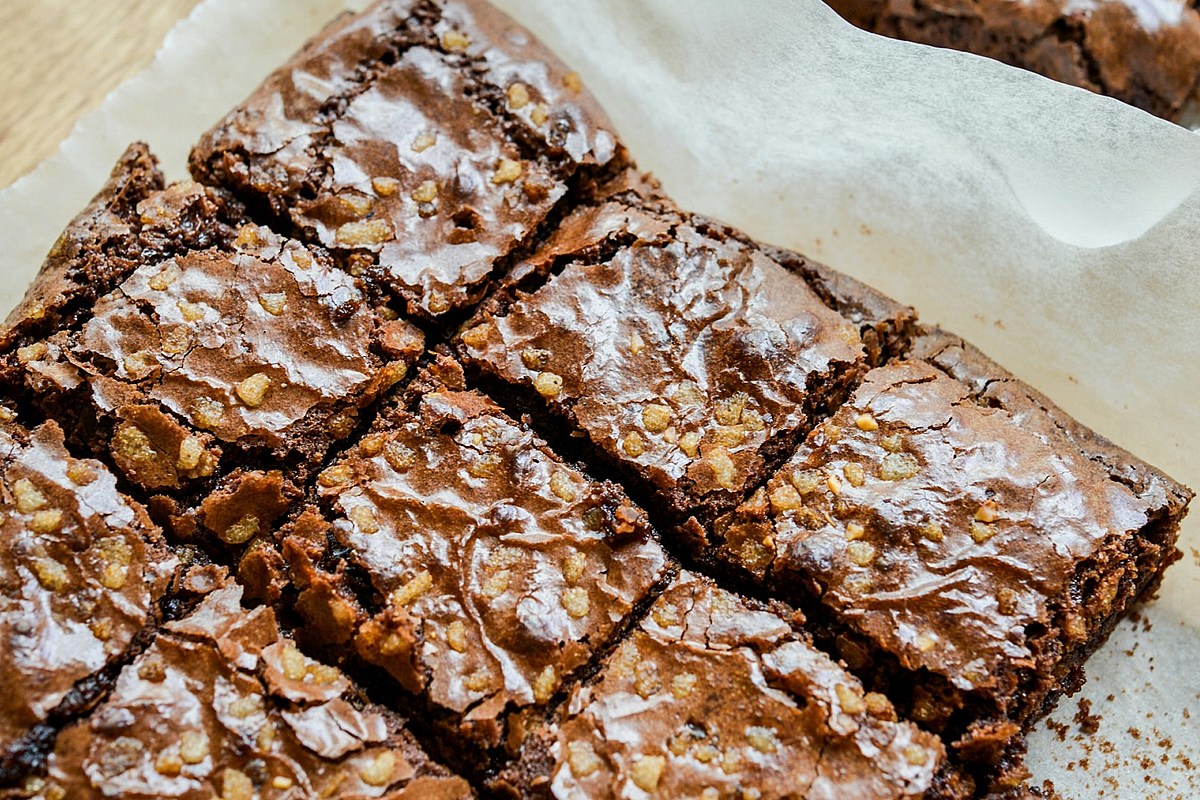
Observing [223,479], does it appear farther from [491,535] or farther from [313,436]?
[491,535]

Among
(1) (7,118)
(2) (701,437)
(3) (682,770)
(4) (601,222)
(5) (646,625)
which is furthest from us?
(1) (7,118)

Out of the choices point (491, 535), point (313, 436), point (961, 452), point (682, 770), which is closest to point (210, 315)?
point (313, 436)

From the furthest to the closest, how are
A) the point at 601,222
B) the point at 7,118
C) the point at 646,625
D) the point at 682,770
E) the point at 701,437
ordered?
the point at 7,118 → the point at 601,222 → the point at 701,437 → the point at 646,625 → the point at 682,770

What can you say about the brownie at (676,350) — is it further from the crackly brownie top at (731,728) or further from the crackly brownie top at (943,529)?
the crackly brownie top at (731,728)

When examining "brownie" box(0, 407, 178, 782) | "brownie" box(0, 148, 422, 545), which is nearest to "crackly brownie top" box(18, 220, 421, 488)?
"brownie" box(0, 148, 422, 545)

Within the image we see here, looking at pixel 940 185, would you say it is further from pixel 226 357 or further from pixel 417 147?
pixel 226 357

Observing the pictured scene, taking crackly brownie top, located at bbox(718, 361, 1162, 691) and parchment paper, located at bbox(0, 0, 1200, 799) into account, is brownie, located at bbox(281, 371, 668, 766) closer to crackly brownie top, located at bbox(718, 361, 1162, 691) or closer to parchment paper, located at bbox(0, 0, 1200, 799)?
crackly brownie top, located at bbox(718, 361, 1162, 691)
